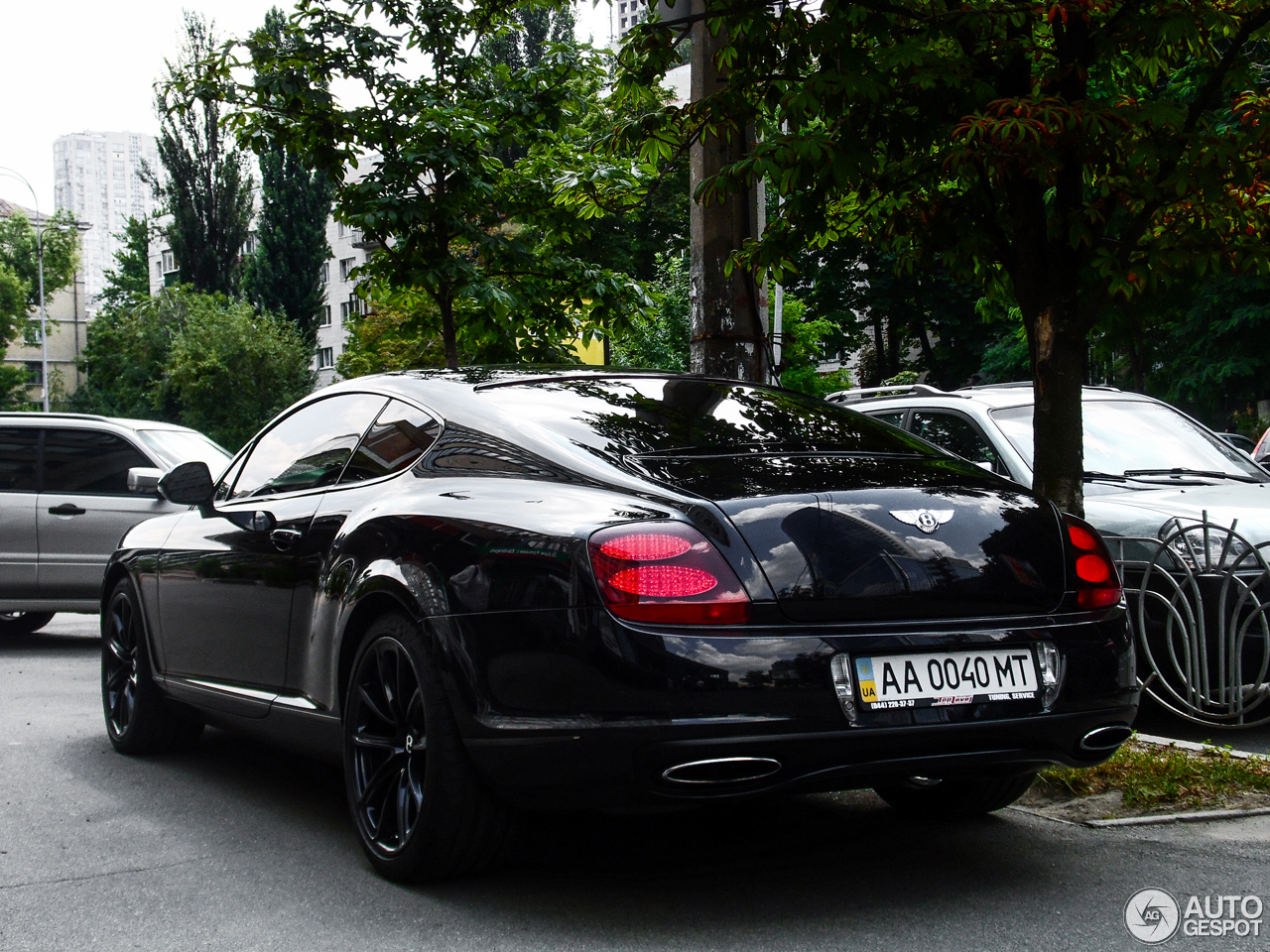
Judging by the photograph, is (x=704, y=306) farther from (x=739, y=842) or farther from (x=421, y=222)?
(x=421, y=222)

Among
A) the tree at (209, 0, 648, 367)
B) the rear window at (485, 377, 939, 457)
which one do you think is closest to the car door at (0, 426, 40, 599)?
the tree at (209, 0, 648, 367)

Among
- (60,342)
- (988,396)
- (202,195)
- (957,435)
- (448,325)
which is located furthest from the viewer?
(60,342)

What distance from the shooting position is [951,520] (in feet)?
12.2

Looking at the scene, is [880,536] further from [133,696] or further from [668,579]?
[133,696]

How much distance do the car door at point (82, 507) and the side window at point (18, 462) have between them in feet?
0.31

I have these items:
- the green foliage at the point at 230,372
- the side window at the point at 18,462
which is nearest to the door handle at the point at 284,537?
the side window at the point at 18,462

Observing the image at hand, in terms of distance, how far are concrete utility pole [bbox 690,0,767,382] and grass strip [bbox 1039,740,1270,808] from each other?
10.4 ft

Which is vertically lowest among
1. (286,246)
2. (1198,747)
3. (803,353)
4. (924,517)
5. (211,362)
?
(1198,747)

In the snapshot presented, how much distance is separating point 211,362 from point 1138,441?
46343 millimetres

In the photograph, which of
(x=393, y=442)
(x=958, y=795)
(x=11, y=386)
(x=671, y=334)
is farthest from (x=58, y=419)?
(x=11, y=386)

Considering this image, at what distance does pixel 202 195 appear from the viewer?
178 ft

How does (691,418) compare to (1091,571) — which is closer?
(1091,571)

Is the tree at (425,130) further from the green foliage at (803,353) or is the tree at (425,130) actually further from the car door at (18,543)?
the green foliage at (803,353)

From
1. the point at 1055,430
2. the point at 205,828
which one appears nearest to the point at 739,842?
the point at 205,828
